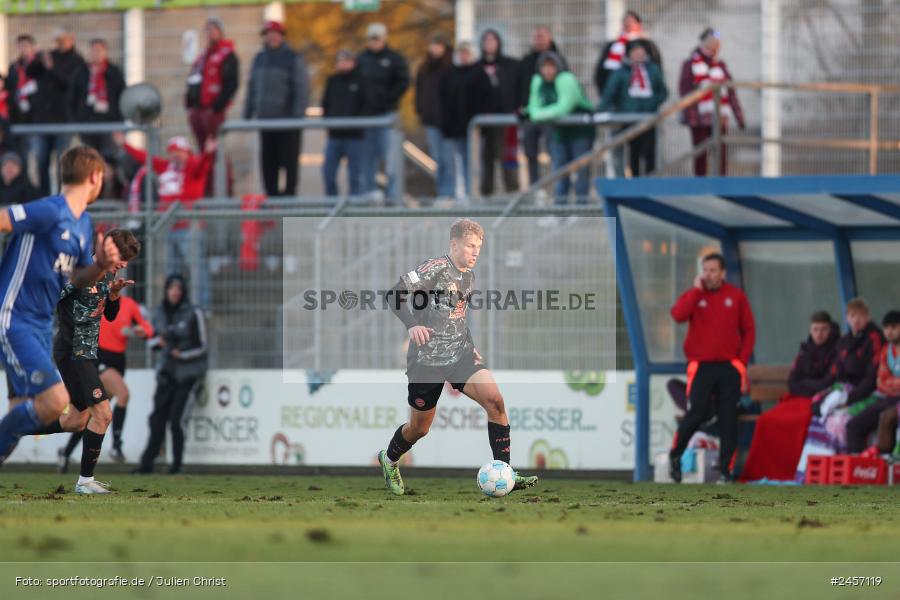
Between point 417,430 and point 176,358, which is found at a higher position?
point 176,358

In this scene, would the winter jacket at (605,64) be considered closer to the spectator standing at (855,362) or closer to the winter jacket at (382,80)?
the winter jacket at (382,80)

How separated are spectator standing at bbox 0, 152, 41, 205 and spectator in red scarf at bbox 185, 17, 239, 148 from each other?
216 cm

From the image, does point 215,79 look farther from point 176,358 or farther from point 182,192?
point 176,358

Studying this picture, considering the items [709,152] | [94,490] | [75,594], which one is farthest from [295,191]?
[75,594]

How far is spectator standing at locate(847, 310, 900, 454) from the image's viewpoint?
620 inches

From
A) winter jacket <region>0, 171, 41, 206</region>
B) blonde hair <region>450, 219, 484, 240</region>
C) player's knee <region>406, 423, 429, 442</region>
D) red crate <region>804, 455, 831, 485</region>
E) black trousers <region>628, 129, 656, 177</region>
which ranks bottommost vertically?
red crate <region>804, 455, 831, 485</region>

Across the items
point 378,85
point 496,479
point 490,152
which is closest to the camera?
point 496,479

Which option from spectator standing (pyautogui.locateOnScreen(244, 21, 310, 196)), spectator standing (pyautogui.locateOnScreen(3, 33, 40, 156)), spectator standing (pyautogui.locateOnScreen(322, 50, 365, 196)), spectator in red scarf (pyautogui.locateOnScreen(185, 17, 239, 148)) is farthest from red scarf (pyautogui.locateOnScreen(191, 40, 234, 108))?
spectator standing (pyautogui.locateOnScreen(3, 33, 40, 156))

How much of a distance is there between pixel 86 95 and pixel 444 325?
11.1 metres

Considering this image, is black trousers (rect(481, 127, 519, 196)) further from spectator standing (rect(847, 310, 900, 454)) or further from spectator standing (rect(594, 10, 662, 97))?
spectator standing (rect(847, 310, 900, 454))

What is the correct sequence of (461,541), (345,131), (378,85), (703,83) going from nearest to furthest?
(461,541)
(703,83)
(345,131)
(378,85)

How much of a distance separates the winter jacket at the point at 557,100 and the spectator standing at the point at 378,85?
169cm

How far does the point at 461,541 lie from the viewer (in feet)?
27.1

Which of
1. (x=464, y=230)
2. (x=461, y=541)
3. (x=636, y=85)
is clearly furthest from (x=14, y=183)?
(x=461, y=541)
